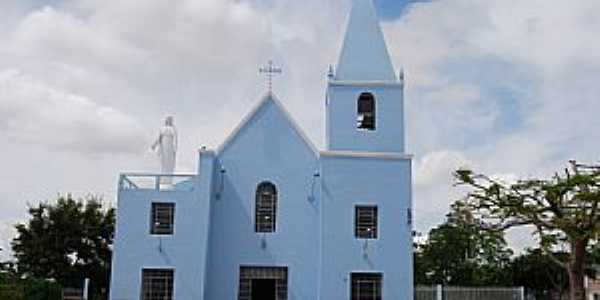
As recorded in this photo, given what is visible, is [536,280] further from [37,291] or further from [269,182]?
[37,291]

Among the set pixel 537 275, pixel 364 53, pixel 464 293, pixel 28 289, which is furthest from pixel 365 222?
pixel 537 275

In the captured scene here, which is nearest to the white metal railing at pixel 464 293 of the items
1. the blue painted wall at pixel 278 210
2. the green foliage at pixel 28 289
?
the blue painted wall at pixel 278 210

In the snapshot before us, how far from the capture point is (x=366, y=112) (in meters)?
24.1

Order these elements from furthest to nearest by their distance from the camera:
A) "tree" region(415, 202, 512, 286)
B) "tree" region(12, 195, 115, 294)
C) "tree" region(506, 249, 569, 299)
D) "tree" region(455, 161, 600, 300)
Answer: "tree" region(506, 249, 569, 299)
"tree" region(415, 202, 512, 286)
"tree" region(12, 195, 115, 294)
"tree" region(455, 161, 600, 300)

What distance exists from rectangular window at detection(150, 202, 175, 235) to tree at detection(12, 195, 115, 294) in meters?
11.1

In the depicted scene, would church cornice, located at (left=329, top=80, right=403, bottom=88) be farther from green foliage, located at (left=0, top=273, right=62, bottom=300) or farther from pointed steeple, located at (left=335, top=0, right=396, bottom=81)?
green foliage, located at (left=0, top=273, right=62, bottom=300)

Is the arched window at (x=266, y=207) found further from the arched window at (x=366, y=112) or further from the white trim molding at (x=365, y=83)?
the white trim molding at (x=365, y=83)

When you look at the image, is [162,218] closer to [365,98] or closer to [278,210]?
[278,210]

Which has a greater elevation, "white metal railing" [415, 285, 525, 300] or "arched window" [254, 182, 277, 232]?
"arched window" [254, 182, 277, 232]

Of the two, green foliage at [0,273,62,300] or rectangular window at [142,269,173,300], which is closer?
green foliage at [0,273,62,300]

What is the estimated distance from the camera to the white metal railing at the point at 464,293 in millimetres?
24078

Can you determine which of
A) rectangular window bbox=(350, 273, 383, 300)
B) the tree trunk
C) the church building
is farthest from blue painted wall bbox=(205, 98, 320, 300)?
the tree trunk

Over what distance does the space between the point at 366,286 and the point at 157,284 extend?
6461mm

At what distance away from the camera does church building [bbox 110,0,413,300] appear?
2191 centimetres
